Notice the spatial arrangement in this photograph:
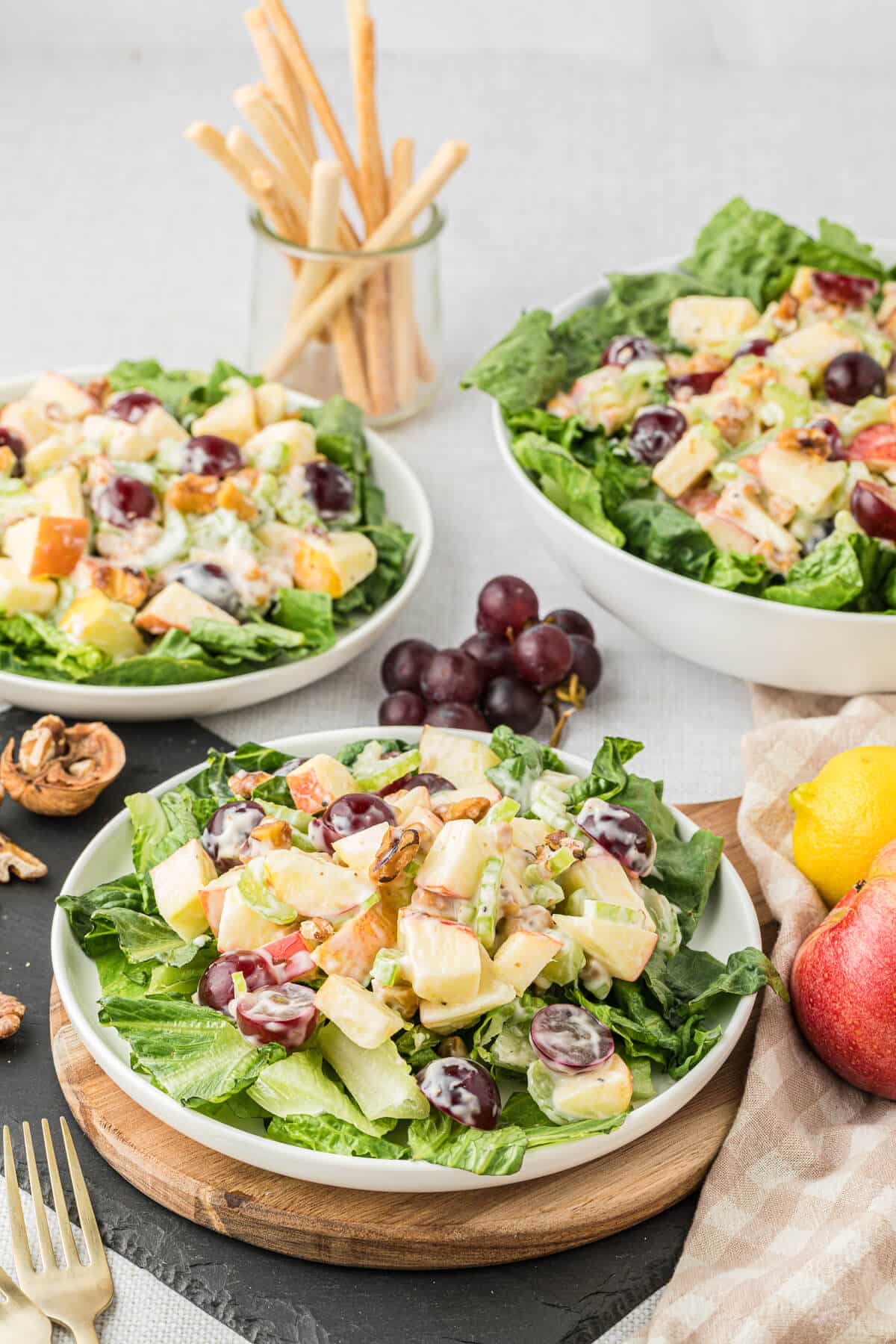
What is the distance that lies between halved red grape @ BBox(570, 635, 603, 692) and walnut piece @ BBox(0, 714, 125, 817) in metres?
0.73

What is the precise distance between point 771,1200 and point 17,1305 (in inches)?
31.3

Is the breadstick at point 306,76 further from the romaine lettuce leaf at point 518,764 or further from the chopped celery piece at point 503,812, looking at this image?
the chopped celery piece at point 503,812

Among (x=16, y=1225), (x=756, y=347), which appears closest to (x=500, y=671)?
(x=756, y=347)

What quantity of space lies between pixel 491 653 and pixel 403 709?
0.18 m

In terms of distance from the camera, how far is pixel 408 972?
5.09 feet

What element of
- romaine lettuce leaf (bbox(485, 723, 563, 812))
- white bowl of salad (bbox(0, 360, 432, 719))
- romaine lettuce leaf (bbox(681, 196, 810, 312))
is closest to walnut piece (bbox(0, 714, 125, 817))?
white bowl of salad (bbox(0, 360, 432, 719))

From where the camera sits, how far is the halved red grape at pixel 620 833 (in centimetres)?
172

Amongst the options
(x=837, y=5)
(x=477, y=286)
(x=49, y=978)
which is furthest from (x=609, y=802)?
(x=837, y=5)

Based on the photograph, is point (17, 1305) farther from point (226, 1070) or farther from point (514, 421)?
point (514, 421)

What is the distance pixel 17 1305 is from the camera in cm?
146

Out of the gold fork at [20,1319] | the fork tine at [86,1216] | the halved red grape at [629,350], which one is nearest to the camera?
the gold fork at [20,1319]

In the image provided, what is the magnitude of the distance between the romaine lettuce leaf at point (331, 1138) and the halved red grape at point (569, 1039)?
0.18 metres

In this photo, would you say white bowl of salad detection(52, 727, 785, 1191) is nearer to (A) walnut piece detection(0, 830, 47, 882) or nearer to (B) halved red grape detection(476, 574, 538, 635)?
(A) walnut piece detection(0, 830, 47, 882)

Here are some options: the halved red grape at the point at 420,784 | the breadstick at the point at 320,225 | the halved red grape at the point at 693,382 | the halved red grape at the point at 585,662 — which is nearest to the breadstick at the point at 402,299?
the breadstick at the point at 320,225
